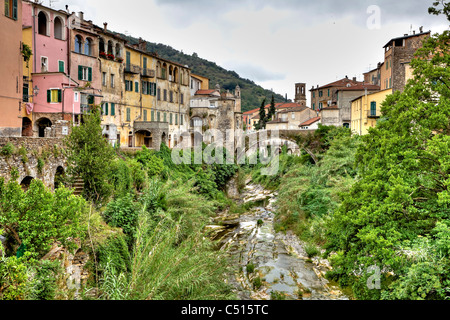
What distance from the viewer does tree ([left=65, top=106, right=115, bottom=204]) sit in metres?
17.2

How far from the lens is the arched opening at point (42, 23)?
2758 centimetres

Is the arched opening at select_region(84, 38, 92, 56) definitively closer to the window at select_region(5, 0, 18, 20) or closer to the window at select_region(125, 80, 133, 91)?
the window at select_region(125, 80, 133, 91)

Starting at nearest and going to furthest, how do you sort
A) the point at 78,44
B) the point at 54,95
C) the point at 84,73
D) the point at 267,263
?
1. the point at 267,263
2. the point at 54,95
3. the point at 78,44
4. the point at 84,73

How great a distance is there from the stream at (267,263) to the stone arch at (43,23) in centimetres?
1907

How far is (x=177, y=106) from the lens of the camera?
4538 cm

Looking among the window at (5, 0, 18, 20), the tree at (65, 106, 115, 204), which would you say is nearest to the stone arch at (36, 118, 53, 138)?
the window at (5, 0, 18, 20)

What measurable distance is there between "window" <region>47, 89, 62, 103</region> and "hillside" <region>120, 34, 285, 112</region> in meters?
78.7

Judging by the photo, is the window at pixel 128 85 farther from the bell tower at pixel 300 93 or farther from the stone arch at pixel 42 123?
the bell tower at pixel 300 93

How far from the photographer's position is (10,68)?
68.4 ft

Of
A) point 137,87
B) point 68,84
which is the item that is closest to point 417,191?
point 68,84

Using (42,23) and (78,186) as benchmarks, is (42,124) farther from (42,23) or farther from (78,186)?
(78,186)

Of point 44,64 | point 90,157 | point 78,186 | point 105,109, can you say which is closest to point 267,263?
point 90,157

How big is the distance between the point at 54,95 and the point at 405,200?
2403cm
